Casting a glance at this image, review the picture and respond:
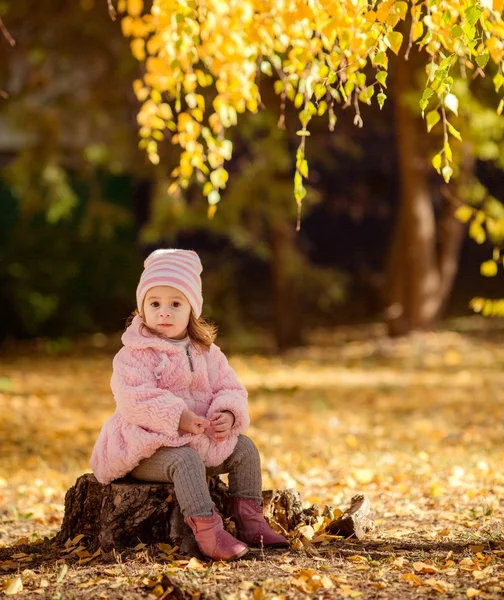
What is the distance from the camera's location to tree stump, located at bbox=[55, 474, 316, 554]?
3.88 metres

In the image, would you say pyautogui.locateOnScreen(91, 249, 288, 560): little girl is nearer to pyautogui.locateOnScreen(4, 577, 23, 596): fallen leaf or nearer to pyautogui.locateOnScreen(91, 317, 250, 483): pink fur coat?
pyautogui.locateOnScreen(91, 317, 250, 483): pink fur coat

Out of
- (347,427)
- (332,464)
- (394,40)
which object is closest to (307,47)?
(394,40)

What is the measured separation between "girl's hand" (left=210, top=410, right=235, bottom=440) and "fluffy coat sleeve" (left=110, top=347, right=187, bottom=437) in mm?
129

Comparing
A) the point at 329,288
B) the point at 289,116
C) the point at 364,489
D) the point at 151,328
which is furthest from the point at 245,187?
the point at 151,328

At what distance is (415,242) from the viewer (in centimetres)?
1200

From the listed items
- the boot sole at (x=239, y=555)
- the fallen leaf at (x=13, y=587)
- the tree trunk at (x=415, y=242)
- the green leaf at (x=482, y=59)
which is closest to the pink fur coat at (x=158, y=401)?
the boot sole at (x=239, y=555)

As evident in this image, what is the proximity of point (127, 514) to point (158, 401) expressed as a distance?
0.53 m

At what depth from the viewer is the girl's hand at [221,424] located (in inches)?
149

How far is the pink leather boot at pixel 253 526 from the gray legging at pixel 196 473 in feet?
0.11

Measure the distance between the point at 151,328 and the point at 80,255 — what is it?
992 centimetres

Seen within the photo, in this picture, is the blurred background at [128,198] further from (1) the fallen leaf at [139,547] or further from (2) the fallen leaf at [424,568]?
(1) the fallen leaf at [139,547]

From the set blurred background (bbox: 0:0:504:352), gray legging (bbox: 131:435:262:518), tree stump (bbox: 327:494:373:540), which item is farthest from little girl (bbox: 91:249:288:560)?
blurred background (bbox: 0:0:504:352)

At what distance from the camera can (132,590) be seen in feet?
11.1

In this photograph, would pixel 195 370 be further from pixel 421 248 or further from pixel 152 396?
pixel 421 248
